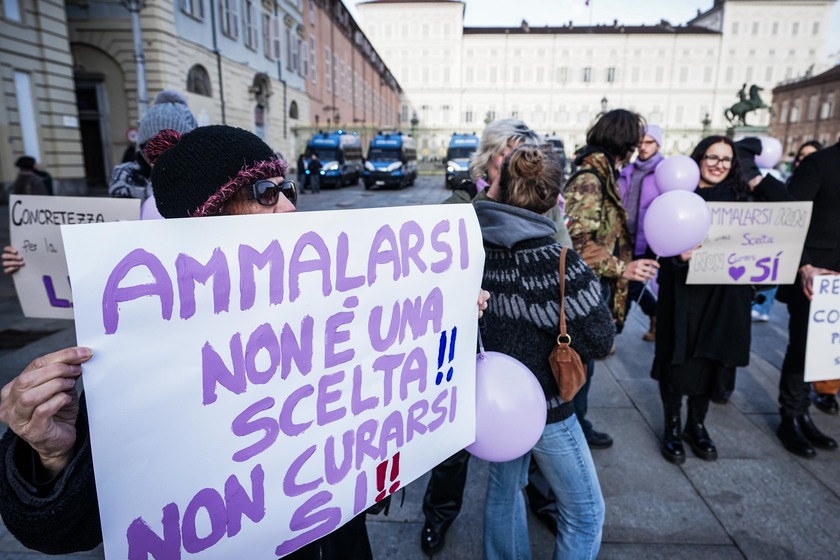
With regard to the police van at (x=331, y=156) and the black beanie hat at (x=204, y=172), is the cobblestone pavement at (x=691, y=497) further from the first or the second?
the police van at (x=331, y=156)

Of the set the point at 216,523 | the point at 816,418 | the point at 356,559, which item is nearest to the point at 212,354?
the point at 216,523

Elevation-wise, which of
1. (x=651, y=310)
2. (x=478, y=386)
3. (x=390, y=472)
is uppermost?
(x=478, y=386)

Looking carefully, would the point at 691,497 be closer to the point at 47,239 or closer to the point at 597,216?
the point at 597,216

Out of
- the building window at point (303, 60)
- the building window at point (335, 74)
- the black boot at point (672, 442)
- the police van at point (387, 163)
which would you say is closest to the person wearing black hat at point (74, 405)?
the black boot at point (672, 442)

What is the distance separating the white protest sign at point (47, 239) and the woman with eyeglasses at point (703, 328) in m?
3.10

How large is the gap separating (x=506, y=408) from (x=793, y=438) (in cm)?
265

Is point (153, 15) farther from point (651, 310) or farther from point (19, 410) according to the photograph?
point (19, 410)

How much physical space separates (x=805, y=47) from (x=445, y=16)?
4201 centimetres

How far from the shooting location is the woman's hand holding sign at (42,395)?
34.3 inches

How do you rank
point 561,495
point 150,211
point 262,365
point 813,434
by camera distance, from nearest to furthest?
1. point 262,365
2. point 561,495
3. point 150,211
4. point 813,434

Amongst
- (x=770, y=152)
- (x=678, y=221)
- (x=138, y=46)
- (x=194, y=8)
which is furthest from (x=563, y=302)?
(x=194, y=8)

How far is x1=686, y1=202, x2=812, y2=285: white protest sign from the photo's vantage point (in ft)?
9.43

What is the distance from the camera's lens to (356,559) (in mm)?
1443

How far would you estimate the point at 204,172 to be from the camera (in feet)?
3.69
